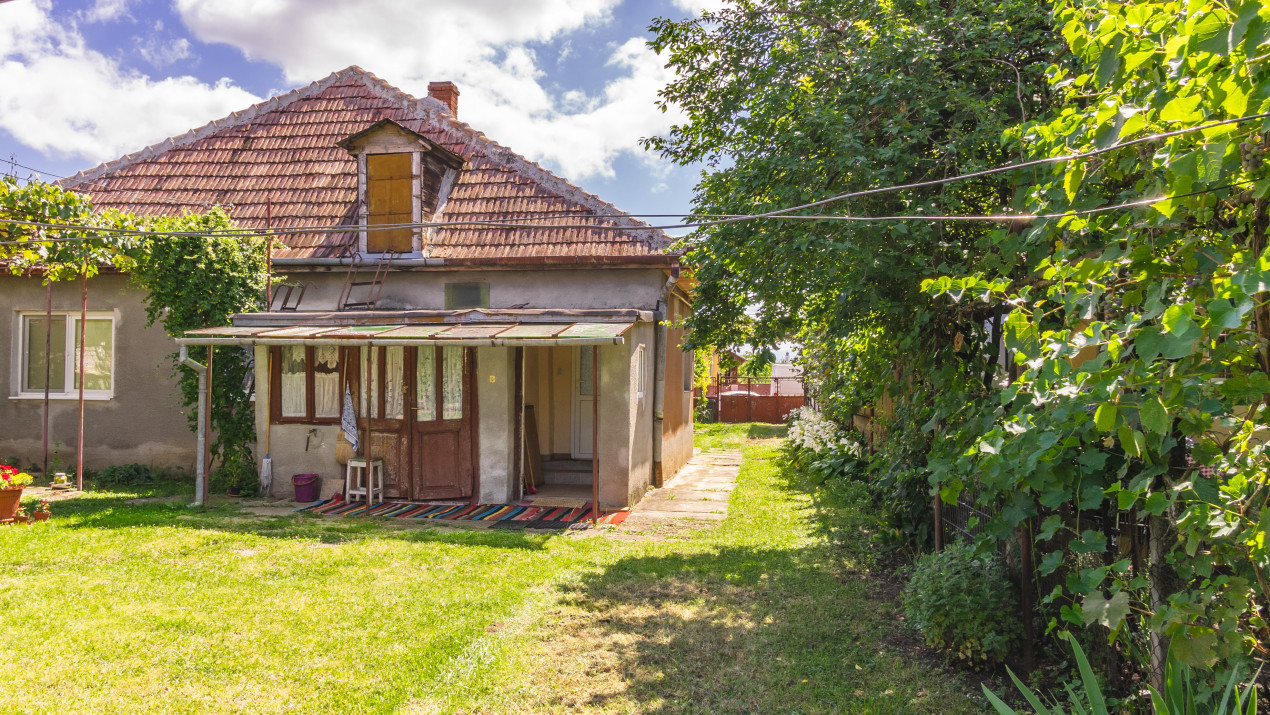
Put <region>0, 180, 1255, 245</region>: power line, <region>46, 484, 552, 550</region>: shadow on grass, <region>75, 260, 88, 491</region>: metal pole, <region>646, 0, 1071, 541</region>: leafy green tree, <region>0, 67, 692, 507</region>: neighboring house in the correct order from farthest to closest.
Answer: <region>75, 260, 88, 491</region>: metal pole → <region>0, 67, 692, 507</region>: neighboring house → <region>46, 484, 552, 550</region>: shadow on grass → <region>646, 0, 1071, 541</region>: leafy green tree → <region>0, 180, 1255, 245</region>: power line

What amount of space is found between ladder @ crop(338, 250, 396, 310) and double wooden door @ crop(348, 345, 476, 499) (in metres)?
→ 1.14

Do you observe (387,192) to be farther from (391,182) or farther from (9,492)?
(9,492)

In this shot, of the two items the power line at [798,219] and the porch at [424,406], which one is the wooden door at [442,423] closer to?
the porch at [424,406]

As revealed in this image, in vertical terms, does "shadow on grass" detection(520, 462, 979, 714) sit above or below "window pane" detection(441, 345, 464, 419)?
below

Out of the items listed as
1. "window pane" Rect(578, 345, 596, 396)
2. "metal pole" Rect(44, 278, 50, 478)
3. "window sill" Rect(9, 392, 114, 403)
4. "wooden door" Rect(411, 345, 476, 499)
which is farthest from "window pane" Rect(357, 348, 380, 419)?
"metal pole" Rect(44, 278, 50, 478)

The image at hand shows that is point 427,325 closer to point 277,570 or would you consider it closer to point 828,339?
point 277,570

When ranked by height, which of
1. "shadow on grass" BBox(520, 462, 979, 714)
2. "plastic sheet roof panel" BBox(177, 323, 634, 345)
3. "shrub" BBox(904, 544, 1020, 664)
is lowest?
"shadow on grass" BBox(520, 462, 979, 714)

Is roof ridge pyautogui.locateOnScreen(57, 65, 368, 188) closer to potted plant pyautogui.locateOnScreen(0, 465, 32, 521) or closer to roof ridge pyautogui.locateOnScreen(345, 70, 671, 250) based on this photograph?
roof ridge pyautogui.locateOnScreen(345, 70, 671, 250)

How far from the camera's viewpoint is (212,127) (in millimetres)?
13609

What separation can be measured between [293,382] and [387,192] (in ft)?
10.8

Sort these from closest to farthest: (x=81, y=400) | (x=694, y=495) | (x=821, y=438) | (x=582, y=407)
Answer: (x=81, y=400)
(x=694, y=495)
(x=582, y=407)
(x=821, y=438)

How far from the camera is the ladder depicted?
10.8 meters

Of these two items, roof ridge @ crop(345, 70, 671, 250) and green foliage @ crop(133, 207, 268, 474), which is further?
roof ridge @ crop(345, 70, 671, 250)

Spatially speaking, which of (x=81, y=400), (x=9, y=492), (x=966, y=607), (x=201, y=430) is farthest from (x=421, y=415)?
(x=966, y=607)
